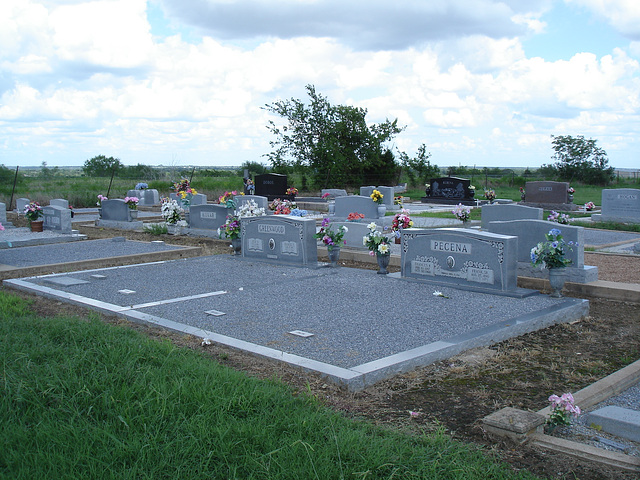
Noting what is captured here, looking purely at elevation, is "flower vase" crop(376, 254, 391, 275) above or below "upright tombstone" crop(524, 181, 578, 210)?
below

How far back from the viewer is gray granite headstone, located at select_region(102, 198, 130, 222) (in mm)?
16859

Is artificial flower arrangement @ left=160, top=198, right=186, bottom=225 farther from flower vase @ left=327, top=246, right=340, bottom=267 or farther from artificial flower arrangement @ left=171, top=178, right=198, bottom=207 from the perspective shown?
flower vase @ left=327, top=246, right=340, bottom=267

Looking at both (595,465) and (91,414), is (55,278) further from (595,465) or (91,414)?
(595,465)

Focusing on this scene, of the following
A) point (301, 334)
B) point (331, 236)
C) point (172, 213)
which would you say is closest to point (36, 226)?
point (172, 213)

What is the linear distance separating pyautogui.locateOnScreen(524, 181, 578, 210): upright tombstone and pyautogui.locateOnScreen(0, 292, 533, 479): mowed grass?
19.7 metres

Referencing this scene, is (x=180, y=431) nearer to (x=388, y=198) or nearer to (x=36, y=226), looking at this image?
(x=36, y=226)

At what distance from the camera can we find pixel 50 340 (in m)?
4.92

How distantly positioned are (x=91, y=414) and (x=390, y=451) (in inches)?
69.3

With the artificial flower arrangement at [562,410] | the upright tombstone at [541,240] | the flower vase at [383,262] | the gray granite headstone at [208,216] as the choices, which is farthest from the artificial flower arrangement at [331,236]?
the artificial flower arrangement at [562,410]

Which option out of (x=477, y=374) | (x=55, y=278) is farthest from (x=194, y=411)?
(x=55, y=278)

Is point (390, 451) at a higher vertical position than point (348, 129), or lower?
lower

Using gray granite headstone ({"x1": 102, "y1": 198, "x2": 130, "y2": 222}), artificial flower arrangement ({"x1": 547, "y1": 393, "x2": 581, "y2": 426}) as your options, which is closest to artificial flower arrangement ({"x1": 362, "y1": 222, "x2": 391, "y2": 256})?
artificial flower arrangement ({"x1": 547, "y1": 393, "x2": 581, "y2": 426})

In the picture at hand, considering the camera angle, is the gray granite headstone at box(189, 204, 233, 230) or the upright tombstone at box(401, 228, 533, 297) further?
the gray granite headstone at box(189, 204, 233, 230)

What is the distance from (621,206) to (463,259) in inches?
448
